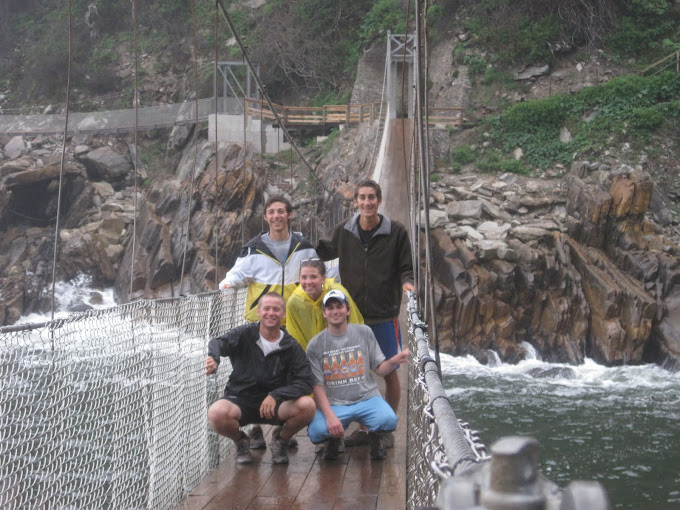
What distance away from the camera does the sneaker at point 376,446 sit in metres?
2.50

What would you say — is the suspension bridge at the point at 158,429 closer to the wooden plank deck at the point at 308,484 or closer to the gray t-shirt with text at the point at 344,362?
the wooden plank deck at the point at 308,484

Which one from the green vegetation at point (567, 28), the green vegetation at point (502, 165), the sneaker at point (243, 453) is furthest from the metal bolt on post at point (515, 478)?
the green vegetation at point (567, 28)

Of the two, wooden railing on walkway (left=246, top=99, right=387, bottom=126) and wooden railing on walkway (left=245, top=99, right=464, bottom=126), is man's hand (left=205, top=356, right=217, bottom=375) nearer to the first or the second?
wooden railing on walkway (left=245, top=99, right=464, bottom=126)

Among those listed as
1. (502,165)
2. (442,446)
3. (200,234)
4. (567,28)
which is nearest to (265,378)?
(442,446)

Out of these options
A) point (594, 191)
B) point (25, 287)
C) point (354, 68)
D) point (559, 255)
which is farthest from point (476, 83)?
point (25, 287)

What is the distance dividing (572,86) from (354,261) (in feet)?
44.8

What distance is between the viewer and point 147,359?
2115 millimetres

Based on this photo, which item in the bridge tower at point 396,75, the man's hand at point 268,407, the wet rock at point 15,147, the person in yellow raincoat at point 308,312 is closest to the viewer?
the man's hand at point 268,407

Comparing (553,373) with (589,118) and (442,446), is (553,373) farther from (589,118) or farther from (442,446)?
(442,446)

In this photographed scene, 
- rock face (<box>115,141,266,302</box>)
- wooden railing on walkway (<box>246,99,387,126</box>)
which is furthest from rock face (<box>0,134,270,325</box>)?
wooden railing on walkway (<box>246,99,387,126</box>)

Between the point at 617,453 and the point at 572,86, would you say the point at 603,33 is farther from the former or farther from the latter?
the point at 617,453

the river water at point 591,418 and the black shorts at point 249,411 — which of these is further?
the river water at point 591,418

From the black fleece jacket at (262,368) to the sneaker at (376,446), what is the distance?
28 centimetres

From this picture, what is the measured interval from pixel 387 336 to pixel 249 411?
0.63 metres
